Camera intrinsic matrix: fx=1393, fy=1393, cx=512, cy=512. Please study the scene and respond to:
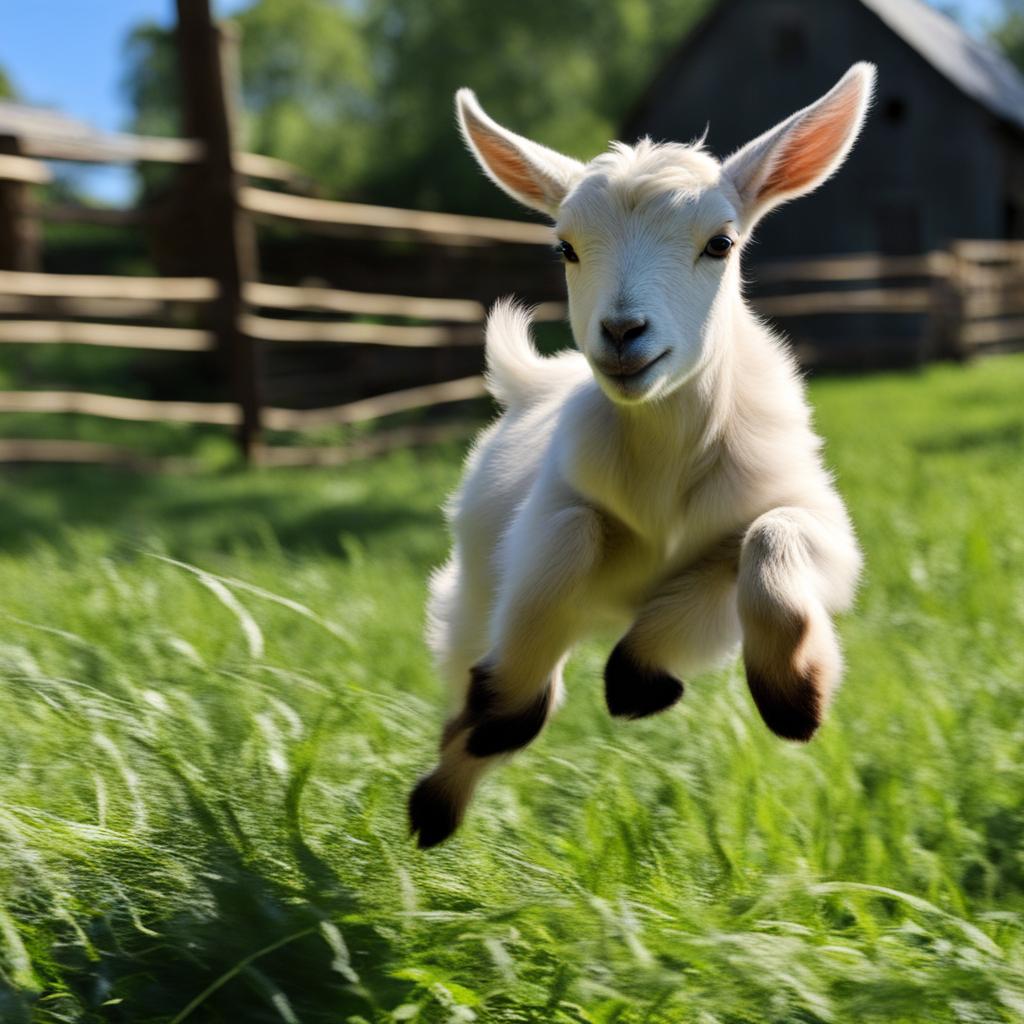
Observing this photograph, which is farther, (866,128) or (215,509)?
(866,128)

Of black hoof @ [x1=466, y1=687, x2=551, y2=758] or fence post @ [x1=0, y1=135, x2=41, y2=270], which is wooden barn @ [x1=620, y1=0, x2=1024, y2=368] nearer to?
fence post @ [x1=0, y1=135, x2=41, y2=270]

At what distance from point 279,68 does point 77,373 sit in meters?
47.5

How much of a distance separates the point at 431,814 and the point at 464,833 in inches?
14.4

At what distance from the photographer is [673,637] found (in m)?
2.93

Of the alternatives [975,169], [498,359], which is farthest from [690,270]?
[975,169]

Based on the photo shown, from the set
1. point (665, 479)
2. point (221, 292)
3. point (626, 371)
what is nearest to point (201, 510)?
point (221, 292)

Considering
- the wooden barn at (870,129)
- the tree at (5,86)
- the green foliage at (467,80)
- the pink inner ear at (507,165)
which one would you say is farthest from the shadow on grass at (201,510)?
the tree at (5,86)

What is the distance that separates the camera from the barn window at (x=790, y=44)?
25750 millimetres

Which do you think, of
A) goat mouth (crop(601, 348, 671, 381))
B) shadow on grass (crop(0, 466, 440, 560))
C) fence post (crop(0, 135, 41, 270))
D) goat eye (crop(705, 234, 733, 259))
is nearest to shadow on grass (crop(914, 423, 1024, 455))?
shadow on grass (crop(0, 466, 440, 560))

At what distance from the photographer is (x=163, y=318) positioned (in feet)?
54.3

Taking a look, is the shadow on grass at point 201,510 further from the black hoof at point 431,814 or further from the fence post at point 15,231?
the fence post at point 15,231

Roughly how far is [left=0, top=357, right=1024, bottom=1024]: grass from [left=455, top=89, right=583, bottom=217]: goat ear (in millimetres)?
1163

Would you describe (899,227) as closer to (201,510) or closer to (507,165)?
(201,510)

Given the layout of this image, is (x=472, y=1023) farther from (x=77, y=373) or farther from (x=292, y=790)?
(x=77, y=373)
